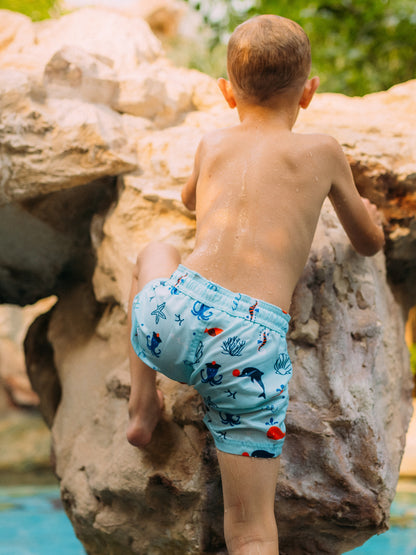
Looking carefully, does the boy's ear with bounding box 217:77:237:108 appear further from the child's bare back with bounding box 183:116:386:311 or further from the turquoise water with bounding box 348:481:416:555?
the turquoise water with bounding box 348:481:416:555

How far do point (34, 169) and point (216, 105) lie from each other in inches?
37.9

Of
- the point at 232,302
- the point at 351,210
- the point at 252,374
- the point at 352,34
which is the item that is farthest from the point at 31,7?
the point at 252,374

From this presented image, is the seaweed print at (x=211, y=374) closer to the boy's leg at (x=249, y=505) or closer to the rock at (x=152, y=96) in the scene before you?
the boy's leg at (x=249, y=505)

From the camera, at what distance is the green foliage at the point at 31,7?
7102 mm

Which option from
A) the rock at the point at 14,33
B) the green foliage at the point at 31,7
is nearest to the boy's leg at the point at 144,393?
the rock at the point at 14,33

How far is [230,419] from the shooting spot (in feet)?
4.75

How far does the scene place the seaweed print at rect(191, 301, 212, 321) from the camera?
1.44 meters

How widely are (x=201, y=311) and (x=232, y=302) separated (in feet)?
0.26

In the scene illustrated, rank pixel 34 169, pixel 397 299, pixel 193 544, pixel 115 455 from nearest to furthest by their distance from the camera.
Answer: pixel 193 544
pixel 115 455
pixel 34 169
pixel 397 299

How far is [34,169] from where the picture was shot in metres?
2.15

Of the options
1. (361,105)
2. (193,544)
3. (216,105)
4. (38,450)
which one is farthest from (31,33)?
(38,450)

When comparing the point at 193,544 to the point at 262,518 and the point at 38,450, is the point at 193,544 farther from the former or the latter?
the point at 38,450

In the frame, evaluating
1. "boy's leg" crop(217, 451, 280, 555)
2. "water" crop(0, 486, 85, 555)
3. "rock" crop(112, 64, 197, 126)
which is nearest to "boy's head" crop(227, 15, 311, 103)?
"rock" crop(112, 64, 197, 126)

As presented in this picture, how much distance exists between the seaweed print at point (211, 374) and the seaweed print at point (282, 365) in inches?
5.9
